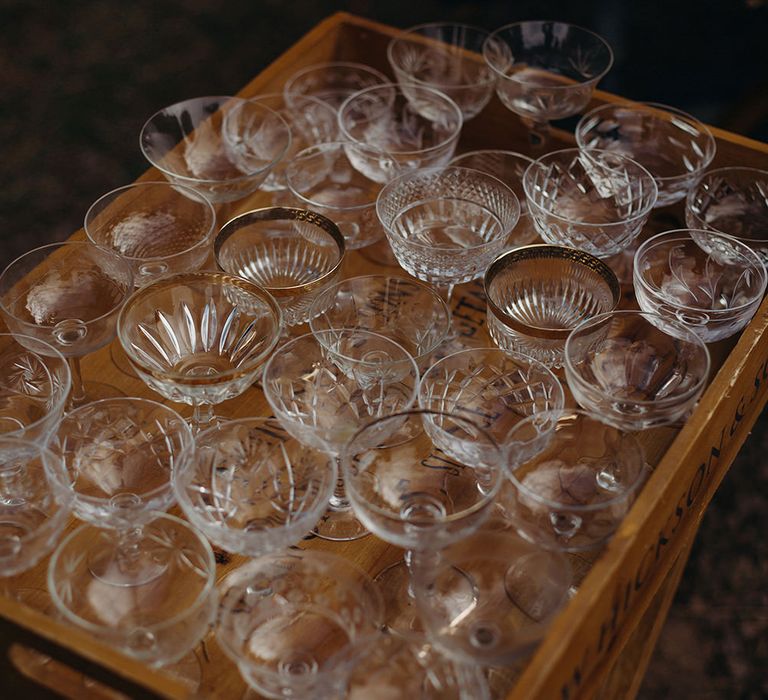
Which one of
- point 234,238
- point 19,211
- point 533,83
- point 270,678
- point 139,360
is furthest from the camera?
point 19,211

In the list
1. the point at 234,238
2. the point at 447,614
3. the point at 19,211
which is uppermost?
the point at 234,238

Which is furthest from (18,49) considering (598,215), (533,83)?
(598,215)

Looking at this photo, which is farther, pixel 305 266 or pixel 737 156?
pixel 737 156

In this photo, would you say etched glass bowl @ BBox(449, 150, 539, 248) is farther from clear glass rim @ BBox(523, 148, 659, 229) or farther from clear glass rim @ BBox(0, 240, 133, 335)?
clear glass rim @ BBox(0, 240, 133, 335)

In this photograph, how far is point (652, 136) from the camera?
1403 mm

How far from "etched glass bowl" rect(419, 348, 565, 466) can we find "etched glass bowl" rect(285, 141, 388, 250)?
291mm

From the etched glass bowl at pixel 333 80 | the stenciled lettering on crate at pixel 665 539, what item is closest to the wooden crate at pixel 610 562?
the stenciled lettering on crate at pixel 665 539

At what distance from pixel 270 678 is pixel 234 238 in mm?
A: 546

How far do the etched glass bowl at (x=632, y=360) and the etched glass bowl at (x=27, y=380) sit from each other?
51 centimetres

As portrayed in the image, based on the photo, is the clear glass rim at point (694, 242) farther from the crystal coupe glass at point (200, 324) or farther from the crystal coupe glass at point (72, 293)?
the crystal coupe glass at point (72, 293)

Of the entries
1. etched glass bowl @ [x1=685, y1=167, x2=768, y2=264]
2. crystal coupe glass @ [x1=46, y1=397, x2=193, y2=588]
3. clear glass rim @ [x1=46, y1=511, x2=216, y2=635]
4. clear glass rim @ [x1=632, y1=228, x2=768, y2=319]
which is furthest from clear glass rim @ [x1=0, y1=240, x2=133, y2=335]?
etched glass bowl @ [x1=685, y1=167, x2=768, y2=264]

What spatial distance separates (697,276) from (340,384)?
0.45 metres

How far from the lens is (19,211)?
7.29 feet

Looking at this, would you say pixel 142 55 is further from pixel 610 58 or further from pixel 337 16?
pixel 610 58
